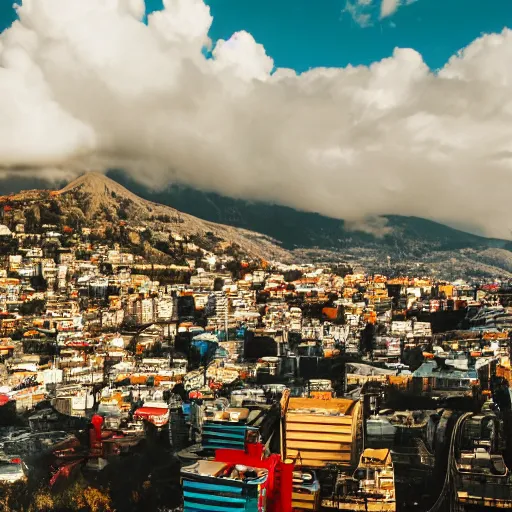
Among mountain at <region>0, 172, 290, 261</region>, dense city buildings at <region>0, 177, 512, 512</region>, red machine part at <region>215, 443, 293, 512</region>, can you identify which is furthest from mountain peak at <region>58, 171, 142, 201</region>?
Result: red machine part at <region>215, 443, 293, 512</region>

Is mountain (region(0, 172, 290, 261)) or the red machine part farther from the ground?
mountain (region(0, 172, 290, 261))

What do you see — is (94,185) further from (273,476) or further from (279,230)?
(273,476)

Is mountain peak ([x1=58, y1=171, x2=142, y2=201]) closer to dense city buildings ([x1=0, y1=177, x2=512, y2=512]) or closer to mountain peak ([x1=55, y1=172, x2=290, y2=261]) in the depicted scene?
mountain peak ([x1=55, y1=172, x2=290, y2=261])

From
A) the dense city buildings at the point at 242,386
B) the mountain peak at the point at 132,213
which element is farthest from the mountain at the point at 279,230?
the dense city buildings at the point at 242,386

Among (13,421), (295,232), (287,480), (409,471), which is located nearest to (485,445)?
(409,471)

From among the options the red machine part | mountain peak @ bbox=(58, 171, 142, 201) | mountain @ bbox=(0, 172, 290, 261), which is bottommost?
the red machine part

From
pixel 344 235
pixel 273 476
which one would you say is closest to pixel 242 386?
pixel 273 476
